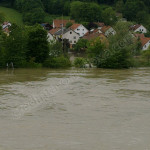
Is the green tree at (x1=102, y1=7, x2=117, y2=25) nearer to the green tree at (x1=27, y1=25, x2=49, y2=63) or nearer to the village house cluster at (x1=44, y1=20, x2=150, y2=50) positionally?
the village house cluster at (x1=44, y1=20, x2=150, y2=50)

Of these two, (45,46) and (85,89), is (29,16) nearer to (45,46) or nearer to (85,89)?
(45,46)

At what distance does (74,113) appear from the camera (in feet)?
63.3

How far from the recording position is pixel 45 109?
20016 millimetres

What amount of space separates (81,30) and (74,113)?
58.2m

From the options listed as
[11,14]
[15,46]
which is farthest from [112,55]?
[11,14]

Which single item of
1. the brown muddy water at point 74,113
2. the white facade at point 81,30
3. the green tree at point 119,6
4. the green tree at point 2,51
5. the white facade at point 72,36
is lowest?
the brown muddy water at point 74,113

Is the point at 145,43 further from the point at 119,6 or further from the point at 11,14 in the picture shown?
the point at 11,14

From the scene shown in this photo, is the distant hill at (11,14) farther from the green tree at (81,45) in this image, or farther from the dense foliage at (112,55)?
the dense foliage at (112,55)

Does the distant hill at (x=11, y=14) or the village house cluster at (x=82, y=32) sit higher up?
the distant hill at (x=11, y=14)

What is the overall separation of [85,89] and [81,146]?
11086mm

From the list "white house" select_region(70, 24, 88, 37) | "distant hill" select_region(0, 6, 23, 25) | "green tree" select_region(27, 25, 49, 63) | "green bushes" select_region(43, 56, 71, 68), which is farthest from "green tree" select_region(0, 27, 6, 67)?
"distant hill" select_region(0, 6, 23, 25)

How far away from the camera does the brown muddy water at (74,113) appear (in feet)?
49.6

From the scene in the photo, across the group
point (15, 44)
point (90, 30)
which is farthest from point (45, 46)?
point (90, 30)

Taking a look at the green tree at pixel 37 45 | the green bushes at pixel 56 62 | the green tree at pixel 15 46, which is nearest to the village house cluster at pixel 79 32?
the green tree at pixel 37 45
